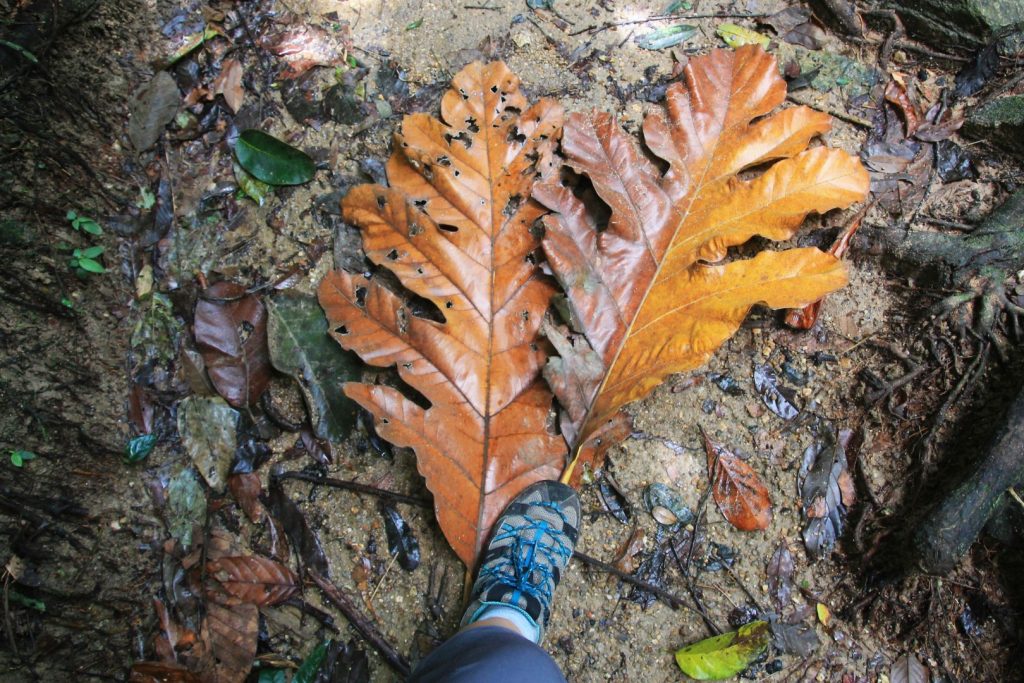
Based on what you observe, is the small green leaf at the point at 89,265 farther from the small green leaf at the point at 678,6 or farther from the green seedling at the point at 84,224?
the small green leaf at the point at 678,6

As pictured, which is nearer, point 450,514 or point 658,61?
point 450,514

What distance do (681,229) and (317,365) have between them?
1286mm

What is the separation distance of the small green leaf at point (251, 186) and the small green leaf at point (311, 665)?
1.54m

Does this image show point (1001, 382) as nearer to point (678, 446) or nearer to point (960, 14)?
point (678, 446)

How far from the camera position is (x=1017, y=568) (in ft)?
5.94

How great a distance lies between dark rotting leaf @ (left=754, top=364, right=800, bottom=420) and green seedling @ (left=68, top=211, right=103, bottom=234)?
2281 millimetres

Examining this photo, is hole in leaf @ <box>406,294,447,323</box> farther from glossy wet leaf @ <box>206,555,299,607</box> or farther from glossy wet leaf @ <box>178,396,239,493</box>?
glossy wet leaf @ <box>206,555,299,607</box>

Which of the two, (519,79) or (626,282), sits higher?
(519,79)

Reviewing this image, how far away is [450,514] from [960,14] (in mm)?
2707

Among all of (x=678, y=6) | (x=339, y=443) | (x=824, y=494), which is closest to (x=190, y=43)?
(x=339, y=443)

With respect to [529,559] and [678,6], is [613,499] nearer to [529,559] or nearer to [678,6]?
[529,559]

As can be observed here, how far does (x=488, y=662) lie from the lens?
5.17ft

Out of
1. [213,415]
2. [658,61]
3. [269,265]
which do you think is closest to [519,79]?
[658,61]

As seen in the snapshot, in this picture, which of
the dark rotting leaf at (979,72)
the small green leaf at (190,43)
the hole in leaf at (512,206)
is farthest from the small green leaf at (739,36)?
the small green leaf at (190,43)
